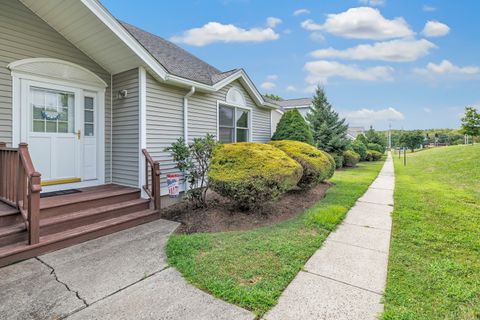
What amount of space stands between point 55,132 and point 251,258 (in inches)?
192

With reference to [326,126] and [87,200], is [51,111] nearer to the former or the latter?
[87,200]

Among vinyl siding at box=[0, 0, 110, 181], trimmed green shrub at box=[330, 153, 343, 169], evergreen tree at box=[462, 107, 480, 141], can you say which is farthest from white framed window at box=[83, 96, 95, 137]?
evergreen tree at box=[462, 107, 480, 141]

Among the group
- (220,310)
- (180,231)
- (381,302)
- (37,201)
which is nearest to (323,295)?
(381,302)

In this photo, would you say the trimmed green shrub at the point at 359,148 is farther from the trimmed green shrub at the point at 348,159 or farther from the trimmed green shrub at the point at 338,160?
the trimmed green shrub at the point at 338,160

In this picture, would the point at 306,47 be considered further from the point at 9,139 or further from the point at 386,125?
the point at 386,125

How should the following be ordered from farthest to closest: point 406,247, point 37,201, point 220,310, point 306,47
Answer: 1. point 306,47
2. point 406,247
3. point 37,201
4. point 220,310

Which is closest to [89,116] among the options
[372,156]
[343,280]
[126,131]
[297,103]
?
[126,131]

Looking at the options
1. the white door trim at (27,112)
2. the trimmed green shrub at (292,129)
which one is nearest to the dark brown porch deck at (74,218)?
the white door trim at (27,112)

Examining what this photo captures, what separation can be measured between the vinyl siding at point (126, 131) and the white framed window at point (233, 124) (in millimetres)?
2833

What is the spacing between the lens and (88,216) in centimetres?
A: 420

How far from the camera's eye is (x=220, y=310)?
7.29ft

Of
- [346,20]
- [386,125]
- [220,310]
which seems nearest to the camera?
[220,310]

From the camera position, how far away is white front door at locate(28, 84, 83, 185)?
4.82 metres

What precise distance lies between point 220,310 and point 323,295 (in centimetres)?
107
